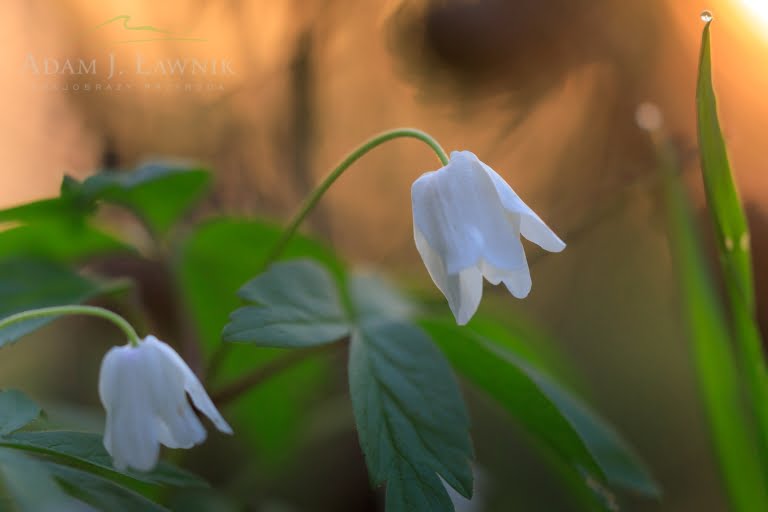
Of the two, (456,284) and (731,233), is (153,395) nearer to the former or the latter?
(456,284)

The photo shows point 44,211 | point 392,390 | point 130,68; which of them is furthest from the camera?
point 130,68

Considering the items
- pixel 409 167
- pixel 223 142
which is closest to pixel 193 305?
pixel 223 142

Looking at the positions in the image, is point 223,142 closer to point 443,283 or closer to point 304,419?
point 304,419

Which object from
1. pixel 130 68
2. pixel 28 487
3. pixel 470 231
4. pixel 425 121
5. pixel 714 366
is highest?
pixel 130 68

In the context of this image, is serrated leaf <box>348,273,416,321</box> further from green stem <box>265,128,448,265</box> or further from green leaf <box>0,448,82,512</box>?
green leaf <box>0,448,82,512</box>

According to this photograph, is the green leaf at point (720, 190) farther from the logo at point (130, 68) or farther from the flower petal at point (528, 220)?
the logo at point (130, 68)

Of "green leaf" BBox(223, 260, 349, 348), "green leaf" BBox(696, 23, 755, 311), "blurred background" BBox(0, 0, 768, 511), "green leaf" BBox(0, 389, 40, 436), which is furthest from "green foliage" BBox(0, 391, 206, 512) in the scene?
"blurred background" BBox(0, 0, 768, 511)

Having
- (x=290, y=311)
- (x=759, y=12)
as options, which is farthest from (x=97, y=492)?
(x=759, y=12)
